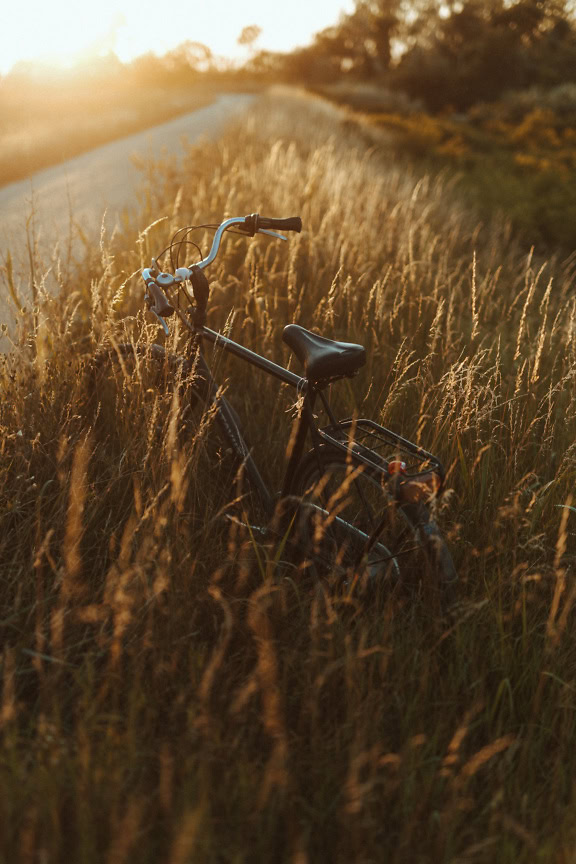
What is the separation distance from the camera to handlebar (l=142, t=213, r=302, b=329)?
2596mm

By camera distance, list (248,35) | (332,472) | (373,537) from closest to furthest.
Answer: (373,537), (332,472), (248,35)

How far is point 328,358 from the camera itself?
2.33 m

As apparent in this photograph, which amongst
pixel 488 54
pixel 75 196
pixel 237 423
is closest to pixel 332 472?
pixel 237 423

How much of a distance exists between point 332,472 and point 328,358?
45 cm

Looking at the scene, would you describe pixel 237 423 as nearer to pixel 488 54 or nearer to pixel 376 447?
pixel 376 447

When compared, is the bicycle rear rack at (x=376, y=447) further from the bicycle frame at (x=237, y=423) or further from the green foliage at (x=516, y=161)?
the green foliage at (x=516, y=161)

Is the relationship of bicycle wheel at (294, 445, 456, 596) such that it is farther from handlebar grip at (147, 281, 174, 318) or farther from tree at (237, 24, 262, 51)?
tree at (237, 24, 262, 51)

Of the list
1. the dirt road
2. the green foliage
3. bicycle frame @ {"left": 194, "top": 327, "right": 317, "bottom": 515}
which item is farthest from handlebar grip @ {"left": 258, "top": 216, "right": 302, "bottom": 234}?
the green foliage

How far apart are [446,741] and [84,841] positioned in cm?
104

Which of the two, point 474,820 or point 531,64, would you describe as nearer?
point 474,820

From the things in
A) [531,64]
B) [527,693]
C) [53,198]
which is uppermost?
[531,64]

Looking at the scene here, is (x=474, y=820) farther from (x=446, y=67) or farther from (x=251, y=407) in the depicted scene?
(x=446, y=67)

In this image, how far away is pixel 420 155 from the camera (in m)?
15.2

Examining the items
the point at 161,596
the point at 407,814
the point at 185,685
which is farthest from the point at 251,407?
the point at 407,814
